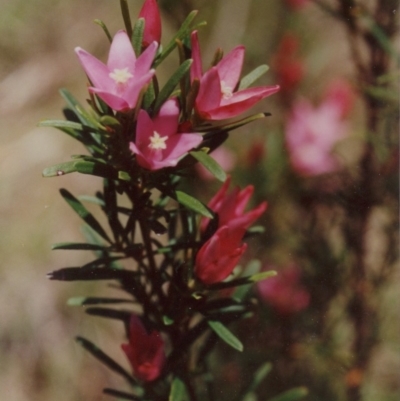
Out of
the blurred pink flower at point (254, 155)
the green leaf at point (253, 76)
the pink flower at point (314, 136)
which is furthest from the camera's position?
the pink flower at point (314, 136)

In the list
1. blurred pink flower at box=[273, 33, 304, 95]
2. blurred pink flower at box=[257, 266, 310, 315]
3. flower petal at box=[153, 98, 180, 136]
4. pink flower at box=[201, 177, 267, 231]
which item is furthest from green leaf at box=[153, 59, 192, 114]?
blurred pink flower at box=[273, 33, 304, 95]

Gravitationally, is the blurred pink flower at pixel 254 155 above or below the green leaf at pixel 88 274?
below

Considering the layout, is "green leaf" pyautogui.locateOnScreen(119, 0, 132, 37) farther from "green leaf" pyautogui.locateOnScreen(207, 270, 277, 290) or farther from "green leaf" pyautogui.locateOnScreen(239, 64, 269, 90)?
"green leaf" pyautogui.locateOnScreen(207, 270, 277, 290)

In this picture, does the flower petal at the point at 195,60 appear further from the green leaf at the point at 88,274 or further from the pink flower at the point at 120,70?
the green leaf at the point at 88,274

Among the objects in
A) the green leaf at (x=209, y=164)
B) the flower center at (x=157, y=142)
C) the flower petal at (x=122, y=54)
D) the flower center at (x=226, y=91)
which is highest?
the flower petal at (x=122, y=54)

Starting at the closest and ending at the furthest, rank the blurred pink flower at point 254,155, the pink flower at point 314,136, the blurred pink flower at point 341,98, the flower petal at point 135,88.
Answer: the flower petal at point 135,88
the blurred pink flower at point 254,155
the pink flower at point 314,136
the blurred pink flower at point 341,98

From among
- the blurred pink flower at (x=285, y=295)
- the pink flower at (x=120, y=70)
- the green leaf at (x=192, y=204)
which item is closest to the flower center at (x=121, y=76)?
the pink flower at (x=120, y=70)

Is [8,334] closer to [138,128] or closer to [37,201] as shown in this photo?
[37,201]
